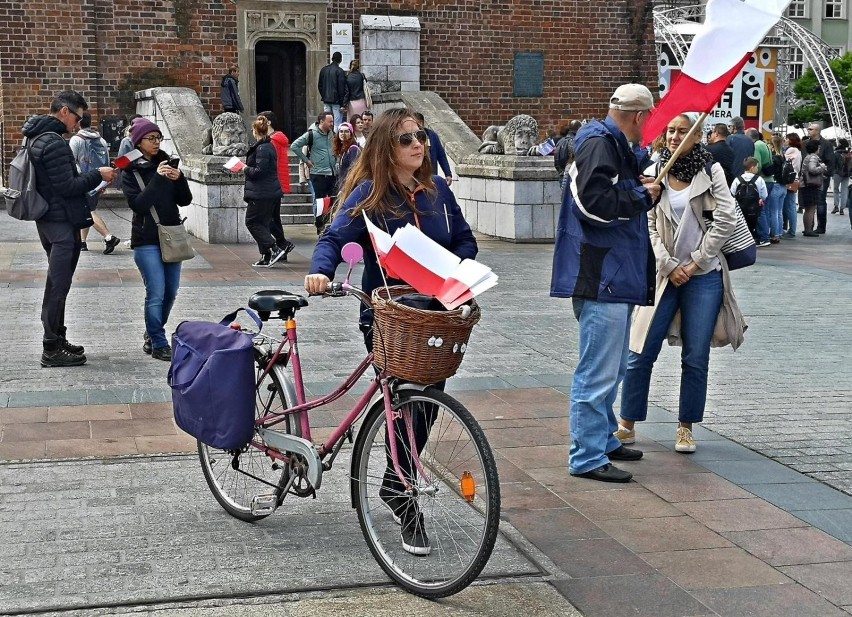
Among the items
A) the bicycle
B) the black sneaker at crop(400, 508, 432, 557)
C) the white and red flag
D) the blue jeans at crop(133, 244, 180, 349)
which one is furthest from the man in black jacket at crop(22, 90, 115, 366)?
the white and red flag

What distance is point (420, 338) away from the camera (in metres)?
4.11

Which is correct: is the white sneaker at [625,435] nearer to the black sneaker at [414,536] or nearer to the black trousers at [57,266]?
the black sneaker at [414,536]

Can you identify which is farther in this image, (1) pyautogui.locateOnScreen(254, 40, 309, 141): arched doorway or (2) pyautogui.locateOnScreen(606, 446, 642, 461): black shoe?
(1) pyautogui.locateOnScreen(254, 40, 309, 141): arched doorway

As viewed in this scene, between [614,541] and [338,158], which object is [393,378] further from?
[338,158]

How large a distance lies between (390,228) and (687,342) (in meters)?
2.33

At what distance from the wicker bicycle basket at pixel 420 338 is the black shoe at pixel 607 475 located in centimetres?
185

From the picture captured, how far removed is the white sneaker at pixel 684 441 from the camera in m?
6.41

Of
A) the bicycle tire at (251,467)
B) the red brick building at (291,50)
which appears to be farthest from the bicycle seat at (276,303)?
the red brick building at (291,50)

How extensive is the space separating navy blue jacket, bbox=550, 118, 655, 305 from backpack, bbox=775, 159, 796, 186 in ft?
48.0

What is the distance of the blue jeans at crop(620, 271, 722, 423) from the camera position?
6379 millimetres

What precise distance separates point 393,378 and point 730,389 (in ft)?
14.0

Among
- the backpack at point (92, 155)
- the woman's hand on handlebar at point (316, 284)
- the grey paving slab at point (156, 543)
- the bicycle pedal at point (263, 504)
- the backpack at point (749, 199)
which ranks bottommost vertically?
the grey paving slab at point (156, 543)

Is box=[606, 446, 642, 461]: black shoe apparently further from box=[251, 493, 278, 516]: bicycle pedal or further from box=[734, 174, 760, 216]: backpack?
box=[734, 174, 760, 216]: backpack

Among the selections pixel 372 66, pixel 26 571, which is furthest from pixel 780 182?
pixel 26 571
